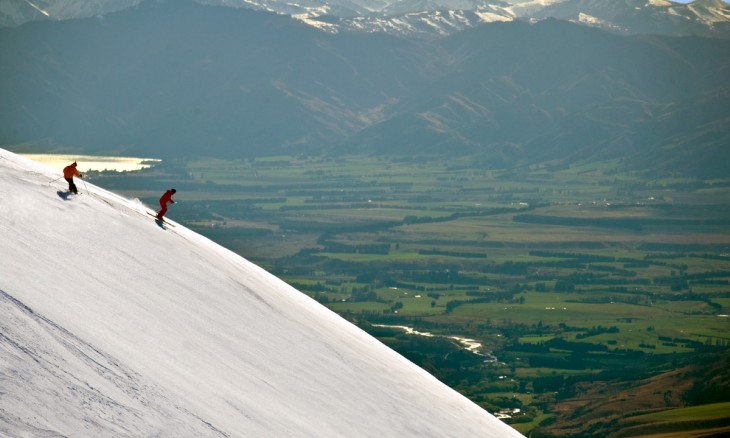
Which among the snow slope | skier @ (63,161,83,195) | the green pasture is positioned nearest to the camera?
the snow slope

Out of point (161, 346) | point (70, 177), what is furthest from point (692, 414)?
point (161, 346)

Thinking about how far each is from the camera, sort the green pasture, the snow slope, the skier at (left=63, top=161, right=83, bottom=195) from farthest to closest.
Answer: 1. the green pasture
2. the skier at (left=63, top=161, right=83, bottom=195)
3. the snow slope

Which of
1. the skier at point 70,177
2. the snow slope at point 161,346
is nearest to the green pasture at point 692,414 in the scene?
the snow slope at point 161,346

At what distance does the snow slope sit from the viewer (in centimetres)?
1673

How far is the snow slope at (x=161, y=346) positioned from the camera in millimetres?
16734

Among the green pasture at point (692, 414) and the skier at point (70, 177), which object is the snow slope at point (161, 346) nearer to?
the skier at point (70, 177)

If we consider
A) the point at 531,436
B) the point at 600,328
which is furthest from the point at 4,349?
the point at 600,328

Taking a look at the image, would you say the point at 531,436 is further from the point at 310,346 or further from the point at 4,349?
the point at 4,349

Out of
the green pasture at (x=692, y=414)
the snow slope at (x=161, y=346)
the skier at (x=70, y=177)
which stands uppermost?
the green pasture at (x=692, y=414)

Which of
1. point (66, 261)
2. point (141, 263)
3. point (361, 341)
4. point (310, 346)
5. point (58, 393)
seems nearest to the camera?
point (58, 393)

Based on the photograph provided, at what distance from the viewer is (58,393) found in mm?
16156

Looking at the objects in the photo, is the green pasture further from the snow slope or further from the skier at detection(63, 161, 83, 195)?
the skier at detection(63, 161, 83, 195)

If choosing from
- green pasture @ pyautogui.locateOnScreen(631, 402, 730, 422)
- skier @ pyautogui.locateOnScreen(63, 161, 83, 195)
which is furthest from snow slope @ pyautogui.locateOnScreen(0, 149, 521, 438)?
green pasture @ pyautogui.locateOnScreen(631, 402, 730, 422)

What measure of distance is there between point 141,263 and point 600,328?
130m
